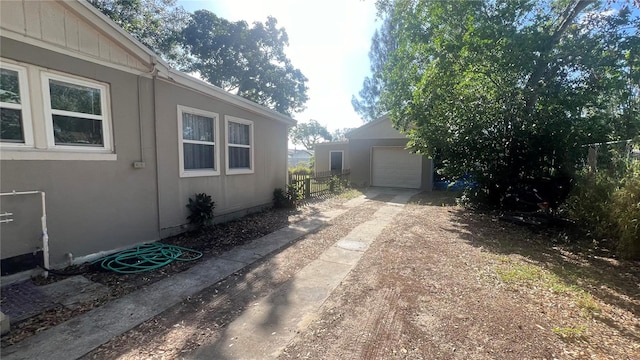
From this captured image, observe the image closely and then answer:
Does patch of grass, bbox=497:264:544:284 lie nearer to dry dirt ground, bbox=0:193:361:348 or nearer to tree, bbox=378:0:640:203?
tree, bbox=378:0:640:203

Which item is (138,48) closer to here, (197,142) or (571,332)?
(197,142)

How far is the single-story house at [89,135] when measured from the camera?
11.4ft

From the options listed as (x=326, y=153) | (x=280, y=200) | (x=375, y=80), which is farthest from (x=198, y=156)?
(x=375, y=80)

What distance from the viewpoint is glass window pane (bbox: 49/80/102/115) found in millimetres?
3859

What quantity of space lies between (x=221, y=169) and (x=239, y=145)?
1.05 meters

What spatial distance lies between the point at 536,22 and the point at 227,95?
8013mm

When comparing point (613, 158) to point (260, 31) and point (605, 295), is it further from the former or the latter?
point (260, 31)

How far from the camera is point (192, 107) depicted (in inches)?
230

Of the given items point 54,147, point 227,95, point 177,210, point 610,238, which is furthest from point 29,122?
point 610,238

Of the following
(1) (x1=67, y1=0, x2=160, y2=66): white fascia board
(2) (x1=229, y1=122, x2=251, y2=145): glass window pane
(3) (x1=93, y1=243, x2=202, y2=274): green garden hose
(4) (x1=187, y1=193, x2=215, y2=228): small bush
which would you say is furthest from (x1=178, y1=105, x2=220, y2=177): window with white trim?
(3) (x1=93, y1=243, x2=202, y2=274): green garden hose

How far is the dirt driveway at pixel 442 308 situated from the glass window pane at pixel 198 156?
9.67ft

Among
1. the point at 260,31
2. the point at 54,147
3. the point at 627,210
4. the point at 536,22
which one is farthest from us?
the point at 260,31

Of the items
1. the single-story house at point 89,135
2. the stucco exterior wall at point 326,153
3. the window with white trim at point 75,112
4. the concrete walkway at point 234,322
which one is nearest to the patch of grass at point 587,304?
the concrete walkway at point 234,322

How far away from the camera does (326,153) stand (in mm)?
20391
